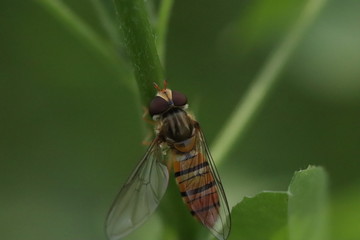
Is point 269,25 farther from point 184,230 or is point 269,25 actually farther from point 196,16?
point 196,16

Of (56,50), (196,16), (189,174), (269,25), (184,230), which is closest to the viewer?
(184,230)

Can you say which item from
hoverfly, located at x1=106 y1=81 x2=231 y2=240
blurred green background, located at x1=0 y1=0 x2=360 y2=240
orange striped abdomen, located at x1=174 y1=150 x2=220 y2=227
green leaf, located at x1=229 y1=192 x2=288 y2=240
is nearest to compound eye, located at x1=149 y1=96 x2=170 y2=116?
hoverfly, located at x1=106 y1=81 x2=231 y2=240

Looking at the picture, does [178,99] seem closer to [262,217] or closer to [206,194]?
[206,194]

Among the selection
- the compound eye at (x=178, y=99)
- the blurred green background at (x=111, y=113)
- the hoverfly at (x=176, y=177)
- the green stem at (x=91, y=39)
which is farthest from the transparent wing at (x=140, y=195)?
the blurred green background at (x=111, y=113)

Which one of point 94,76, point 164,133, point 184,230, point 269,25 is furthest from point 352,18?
point 94,76

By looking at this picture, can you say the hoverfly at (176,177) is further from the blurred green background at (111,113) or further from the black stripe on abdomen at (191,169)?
the blurred green background at (111,113)

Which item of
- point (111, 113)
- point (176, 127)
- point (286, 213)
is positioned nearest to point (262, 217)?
point (286, 213)
